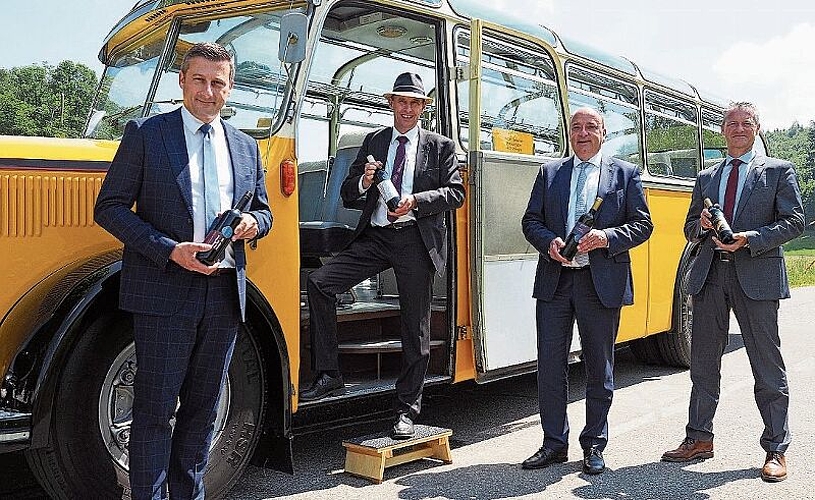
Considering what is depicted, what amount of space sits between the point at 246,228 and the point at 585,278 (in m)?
2.23

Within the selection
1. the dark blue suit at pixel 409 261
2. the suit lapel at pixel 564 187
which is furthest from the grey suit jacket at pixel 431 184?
the suit lapel at pixel 564 187

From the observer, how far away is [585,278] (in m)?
4.81

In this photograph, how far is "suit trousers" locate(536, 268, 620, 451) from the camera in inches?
190

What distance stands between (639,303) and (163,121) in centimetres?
500

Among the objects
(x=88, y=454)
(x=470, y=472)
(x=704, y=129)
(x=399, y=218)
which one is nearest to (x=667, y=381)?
(x=704, y=129)

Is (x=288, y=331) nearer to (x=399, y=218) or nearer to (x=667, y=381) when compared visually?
(x=399, y=218)

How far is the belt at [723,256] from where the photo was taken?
4828 millimetres

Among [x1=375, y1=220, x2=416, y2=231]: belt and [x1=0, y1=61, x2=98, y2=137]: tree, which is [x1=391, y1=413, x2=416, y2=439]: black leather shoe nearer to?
[x1=375, y1=220, x2=416, y2=231]: belt

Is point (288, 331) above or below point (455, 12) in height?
below

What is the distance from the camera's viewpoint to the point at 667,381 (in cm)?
770

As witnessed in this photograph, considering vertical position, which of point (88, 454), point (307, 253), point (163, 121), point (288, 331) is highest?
point (163, 121)

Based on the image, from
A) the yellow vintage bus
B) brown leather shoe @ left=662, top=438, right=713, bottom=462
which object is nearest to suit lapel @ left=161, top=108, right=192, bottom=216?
the yellow vintage bus

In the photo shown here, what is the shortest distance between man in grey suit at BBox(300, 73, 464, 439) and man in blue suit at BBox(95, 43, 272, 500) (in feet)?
4.52

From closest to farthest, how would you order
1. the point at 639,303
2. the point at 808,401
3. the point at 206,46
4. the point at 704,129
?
the point at 206,46 < the point at 808,401 < the point at 639,303 < the point at 704,129
